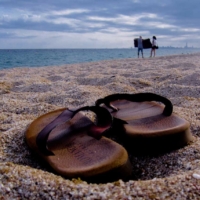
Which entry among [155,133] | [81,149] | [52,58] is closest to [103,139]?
[81,149]

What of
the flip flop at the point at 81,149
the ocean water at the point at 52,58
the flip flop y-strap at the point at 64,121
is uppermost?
the flip flop y-strap at the point at 64,121

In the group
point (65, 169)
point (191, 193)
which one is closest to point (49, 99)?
point (65, 169)

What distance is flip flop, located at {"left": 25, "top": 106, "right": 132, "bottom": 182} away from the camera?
3.09 feet

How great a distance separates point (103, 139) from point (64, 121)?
0.20 meters

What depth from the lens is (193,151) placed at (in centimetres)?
117

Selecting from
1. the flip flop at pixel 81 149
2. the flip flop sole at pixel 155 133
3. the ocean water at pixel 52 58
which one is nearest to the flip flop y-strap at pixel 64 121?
the flip flop at pixel 81 149

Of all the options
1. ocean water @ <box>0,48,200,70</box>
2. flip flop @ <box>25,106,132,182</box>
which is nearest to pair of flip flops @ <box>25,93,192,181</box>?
flip flop @ <box>25,106,132,182</box>

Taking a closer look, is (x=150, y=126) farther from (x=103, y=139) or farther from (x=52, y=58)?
(x=52, y=58)

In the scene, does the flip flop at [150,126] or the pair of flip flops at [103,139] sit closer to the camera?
the pair of flip flops at [103,139]

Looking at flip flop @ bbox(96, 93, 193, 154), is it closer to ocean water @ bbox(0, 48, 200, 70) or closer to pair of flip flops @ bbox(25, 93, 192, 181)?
pair of flip flops @ bbox(25, 93, 192, 181)

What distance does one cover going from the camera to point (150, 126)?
1280mm

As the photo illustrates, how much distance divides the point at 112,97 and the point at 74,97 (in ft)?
2.80

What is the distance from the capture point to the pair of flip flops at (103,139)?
0.96 meters

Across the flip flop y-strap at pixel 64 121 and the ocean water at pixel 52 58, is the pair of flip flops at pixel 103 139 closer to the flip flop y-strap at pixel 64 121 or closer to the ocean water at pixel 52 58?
the flip flop y-strap at pixel 64 121
